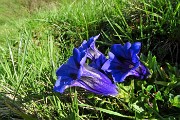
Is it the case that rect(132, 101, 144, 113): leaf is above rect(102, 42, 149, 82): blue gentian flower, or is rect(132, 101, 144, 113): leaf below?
below

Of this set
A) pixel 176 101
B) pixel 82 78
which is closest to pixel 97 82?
pixel 82 78

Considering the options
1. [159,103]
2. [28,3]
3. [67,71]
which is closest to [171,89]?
[159,103]

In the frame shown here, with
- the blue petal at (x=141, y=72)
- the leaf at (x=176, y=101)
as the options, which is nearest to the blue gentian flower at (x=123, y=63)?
the blue petal at (x=141, y=72)

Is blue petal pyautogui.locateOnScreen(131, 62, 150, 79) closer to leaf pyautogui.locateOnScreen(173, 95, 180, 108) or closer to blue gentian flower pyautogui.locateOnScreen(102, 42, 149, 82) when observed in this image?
blue gentian flower pyautogui.locateOnScreen(102, 42, 149, 82)

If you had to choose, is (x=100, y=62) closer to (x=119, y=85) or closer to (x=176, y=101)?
(x=119, y=85)

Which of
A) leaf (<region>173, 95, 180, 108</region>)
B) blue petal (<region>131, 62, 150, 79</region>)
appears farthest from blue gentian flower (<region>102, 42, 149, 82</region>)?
leaf (<region>173, 95, 180, 108</region>)
